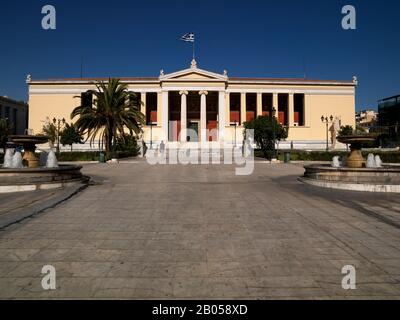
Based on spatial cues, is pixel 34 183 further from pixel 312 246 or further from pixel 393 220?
pixel 393 220

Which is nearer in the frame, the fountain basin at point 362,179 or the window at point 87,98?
the fountain basin at point 362,179

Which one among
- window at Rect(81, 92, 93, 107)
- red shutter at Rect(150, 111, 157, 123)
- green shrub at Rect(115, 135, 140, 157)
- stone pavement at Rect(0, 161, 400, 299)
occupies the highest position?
window at Rect(81, 92, 93, 107)

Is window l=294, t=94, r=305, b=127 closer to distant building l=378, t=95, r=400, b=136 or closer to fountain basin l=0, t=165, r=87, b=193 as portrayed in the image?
distant building l=378, t=95, r=400, b=136

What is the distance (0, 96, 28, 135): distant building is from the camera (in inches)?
2586

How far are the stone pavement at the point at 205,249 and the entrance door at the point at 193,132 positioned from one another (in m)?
46.5

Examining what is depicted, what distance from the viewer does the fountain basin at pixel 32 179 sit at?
10922mm

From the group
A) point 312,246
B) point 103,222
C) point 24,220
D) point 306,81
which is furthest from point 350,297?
point 306,81

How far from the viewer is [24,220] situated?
6812mm

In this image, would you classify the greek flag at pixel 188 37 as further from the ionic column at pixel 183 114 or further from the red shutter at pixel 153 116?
the red shutter at pixel 153 116

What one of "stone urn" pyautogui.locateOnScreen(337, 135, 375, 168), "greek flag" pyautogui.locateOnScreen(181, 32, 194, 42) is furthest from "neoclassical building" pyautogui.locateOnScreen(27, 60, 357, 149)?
"stone urn" pyautogui.locateOnScreen(337, 135, 375, 168)

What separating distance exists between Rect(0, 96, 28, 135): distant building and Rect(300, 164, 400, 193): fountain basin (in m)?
64.3

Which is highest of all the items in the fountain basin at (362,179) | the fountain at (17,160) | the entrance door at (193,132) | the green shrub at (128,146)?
the entrance door at (193,132)

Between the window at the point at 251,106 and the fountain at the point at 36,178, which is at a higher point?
the window at the point at 251,106

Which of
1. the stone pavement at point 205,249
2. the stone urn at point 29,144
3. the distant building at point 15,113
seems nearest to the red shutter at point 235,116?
the distant building at point 15,113
